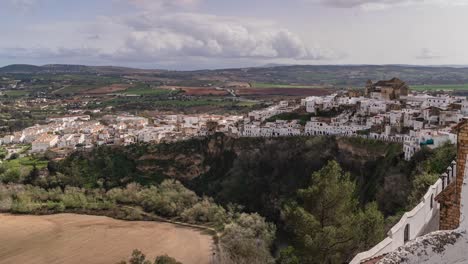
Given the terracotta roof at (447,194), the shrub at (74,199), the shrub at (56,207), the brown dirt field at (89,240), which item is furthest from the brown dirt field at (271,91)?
the terracotta roof at (447,194)

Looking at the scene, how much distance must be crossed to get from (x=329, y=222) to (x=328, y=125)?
35159mm

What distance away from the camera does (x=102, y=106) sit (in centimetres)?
11400

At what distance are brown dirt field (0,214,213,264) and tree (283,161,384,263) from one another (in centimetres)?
1342

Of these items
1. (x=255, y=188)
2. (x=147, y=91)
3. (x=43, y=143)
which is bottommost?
(x=255, y=188)

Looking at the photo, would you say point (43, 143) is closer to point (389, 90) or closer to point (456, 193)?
point (389, 90)

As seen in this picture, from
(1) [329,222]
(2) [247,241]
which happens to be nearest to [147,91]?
(2) [247,241]

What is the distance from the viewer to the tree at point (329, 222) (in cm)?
1596

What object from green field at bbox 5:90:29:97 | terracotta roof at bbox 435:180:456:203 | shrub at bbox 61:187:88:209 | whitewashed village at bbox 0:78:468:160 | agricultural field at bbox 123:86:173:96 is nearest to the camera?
terracotta roof at bbox 435:180:456:203

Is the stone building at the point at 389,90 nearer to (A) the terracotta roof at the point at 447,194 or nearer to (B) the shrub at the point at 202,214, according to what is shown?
(B) the shrub at the point at 202,214

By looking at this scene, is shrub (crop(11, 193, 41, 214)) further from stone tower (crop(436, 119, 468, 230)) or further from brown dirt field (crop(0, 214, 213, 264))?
stone tower (crop(436, 119, 468, 230))

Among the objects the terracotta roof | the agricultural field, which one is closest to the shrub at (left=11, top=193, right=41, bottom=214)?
the terracotta roof

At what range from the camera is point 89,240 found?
109ft

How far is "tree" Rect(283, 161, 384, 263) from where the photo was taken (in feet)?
52.4

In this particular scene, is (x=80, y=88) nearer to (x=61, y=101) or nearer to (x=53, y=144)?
(x=61, y=101)
